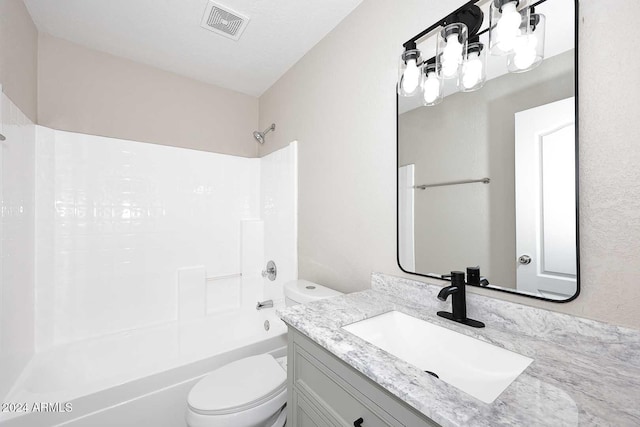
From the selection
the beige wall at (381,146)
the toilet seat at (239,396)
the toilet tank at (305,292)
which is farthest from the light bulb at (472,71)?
the toilet seat at (239,396)

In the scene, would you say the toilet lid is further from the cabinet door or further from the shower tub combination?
the cabinet door

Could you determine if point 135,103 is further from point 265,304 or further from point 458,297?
point 458,297

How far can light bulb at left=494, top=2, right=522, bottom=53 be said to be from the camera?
0.85 metres

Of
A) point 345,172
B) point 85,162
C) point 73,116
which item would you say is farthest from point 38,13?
point 345,172

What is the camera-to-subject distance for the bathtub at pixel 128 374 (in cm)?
120

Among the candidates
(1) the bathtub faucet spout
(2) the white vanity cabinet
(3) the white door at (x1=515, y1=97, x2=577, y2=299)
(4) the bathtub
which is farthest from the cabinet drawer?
(1) the bathtub faucet spout

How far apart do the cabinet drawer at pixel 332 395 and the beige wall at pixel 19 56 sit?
72.5 inches

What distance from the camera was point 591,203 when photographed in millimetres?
748

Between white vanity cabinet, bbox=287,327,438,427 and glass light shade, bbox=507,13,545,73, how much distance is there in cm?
105

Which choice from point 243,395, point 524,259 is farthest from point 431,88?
point 243,395

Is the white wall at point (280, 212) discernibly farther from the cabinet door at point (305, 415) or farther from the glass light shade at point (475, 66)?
the glass light shade at point (475, 66)

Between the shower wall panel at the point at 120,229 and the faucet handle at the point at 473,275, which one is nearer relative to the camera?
the faucet handle at the point at 473,275

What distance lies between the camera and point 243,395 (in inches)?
48.1

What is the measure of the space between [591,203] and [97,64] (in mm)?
2870
